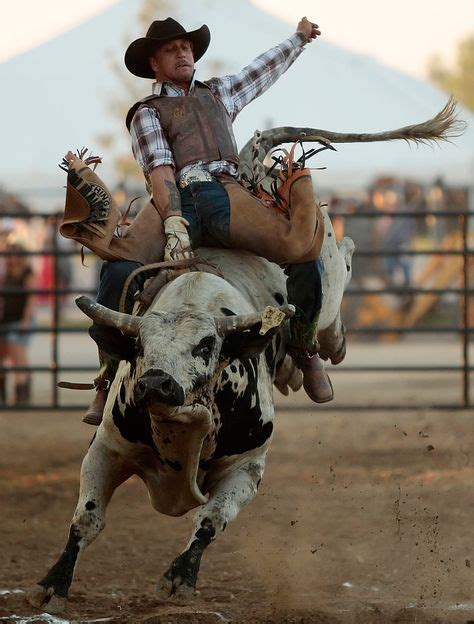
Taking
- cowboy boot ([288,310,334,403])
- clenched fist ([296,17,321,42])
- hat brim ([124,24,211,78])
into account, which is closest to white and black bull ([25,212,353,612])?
cowboy boot ([288,310,334,403])

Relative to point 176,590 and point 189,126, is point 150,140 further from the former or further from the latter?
point 176,590

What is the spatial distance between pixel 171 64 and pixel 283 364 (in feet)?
4.31

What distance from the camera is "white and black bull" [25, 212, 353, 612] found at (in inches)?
137

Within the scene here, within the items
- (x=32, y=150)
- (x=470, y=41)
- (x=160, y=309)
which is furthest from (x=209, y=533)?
(x=470, y=41)

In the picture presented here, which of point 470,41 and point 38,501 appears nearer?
point 38,501

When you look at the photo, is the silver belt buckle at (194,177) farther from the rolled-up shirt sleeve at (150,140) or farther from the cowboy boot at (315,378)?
the cowboy boot at (315,378)

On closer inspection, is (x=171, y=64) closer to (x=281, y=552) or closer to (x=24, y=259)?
(x=281, y=552)

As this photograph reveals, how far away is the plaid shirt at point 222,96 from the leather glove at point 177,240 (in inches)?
10.6

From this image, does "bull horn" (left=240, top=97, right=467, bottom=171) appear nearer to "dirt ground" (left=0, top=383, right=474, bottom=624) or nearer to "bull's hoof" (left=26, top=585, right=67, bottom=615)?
"dirt ground" (left=0, top=383, right=474, bottom=624)

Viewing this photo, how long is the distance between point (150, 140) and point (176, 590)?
1.68 meters

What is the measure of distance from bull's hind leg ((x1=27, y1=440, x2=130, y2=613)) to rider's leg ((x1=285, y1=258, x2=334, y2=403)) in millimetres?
949

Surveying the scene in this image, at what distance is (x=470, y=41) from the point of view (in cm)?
6869

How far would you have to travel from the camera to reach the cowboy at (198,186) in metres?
4.28

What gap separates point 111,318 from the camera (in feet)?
11.9
